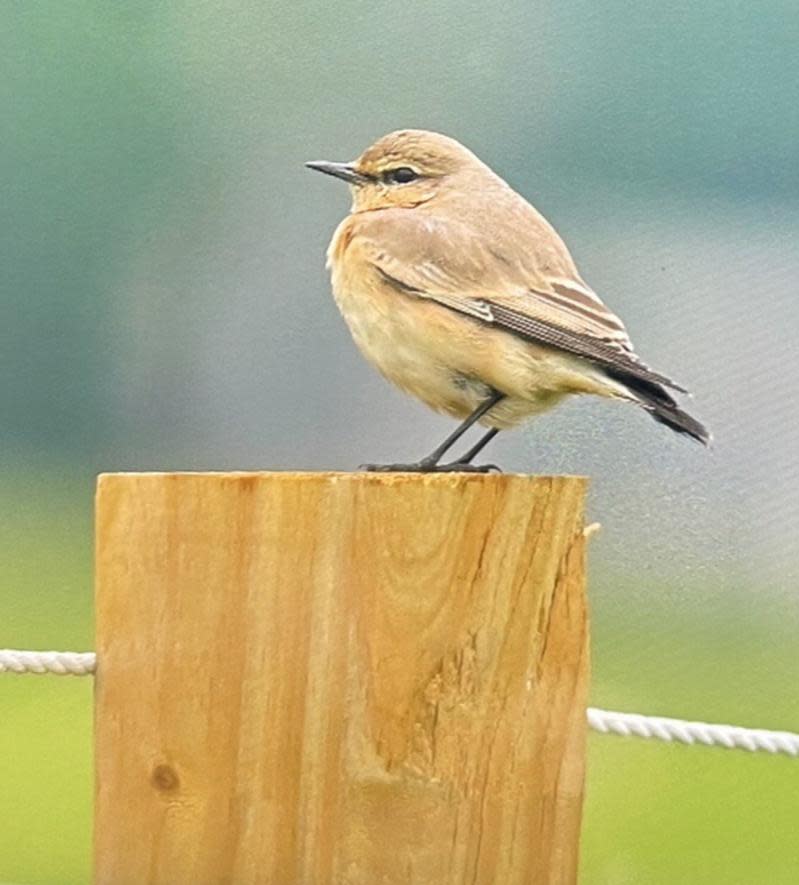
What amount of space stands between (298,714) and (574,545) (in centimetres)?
27

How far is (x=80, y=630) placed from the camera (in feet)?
7.11

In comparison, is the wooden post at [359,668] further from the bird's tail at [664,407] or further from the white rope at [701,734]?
the bird's tail at [664,407]

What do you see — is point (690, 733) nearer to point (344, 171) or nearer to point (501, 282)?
point (501, 282)

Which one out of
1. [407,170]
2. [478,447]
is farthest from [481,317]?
[407,170]

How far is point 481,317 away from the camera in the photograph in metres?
1.86

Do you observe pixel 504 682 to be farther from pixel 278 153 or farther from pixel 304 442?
pixel 278 153

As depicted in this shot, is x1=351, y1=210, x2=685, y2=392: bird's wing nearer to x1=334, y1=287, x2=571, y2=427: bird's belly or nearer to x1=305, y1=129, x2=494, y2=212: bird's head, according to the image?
x1=334, y1=287, x2=571, y2=427: bird's belly

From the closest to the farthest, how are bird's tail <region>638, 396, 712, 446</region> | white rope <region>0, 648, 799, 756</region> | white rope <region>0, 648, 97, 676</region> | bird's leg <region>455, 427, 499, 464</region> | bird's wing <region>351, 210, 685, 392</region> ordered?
white rope <region>0, 648, 97, 676</region> < white rope <region>0, 648, 799, 756</region> < bird's tail <region>638, 396, 712, 446</region> < bird's wing <region>351, 210, 685, 392</region> < bird's leg <region>455, 427, 499, 464</region>

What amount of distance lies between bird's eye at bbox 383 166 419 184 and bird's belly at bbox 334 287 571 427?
344 mm

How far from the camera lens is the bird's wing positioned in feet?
5.87

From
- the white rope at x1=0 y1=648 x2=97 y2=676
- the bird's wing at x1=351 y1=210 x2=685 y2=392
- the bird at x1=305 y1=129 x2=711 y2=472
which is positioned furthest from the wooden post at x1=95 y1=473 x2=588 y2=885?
the bird's wing at x1=351 y1=210 x2=685 y2=392

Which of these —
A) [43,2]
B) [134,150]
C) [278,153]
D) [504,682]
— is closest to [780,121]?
[278,153]

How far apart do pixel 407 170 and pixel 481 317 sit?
45 cm

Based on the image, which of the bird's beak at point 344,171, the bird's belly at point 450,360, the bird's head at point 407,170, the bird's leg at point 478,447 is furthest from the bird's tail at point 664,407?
the bird's beak at point 344,171
